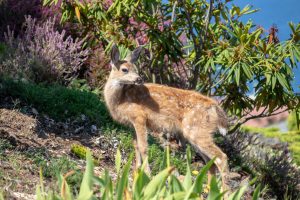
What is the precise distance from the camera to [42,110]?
415 inches

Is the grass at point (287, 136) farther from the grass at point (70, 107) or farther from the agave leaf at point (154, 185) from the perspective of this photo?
the agave leaf at point (154, 185)

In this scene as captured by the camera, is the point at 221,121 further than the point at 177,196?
Yes

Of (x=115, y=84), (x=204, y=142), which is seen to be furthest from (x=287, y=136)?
(x=115, y=84)

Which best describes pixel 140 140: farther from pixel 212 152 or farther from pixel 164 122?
pixel 212 152

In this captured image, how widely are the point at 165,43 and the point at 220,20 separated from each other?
4.85 feet

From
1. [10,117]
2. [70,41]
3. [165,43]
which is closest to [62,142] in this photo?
[10,117]

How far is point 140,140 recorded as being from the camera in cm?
881

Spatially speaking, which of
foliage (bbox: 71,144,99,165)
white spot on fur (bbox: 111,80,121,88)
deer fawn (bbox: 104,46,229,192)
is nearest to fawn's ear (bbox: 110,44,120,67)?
deer fawn (bbox: 104,46,229,192)

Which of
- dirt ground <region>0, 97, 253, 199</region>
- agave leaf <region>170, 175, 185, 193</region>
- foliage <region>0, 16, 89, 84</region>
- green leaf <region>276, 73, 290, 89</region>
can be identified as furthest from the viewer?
foliage <region>0, 16, 89, 84</region>

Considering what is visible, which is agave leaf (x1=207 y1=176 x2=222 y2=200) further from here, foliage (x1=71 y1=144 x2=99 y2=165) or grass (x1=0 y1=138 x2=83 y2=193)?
foliage (x1=71 y1=144 x2=99 y2=165)

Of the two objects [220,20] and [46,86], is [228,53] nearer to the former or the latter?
[220,20]

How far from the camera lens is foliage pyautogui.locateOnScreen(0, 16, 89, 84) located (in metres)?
12.5

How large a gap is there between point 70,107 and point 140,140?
239 centimetres

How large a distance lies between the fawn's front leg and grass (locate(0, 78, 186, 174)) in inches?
36.7
